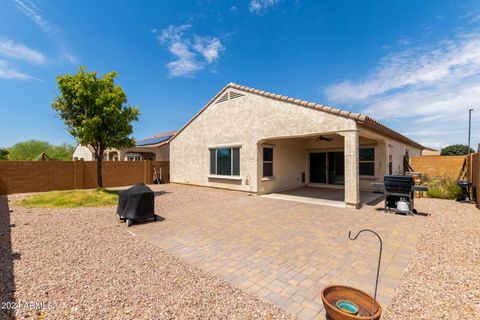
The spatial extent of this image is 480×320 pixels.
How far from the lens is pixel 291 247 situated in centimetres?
475

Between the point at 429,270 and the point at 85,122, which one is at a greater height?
the point at 85,122

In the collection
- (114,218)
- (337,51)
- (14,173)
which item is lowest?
(114,218)

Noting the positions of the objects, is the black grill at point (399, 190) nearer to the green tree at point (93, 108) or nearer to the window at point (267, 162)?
the window at point (267, 162)

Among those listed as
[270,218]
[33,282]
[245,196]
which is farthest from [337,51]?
[33,282]

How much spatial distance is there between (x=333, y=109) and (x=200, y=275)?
7.99 m

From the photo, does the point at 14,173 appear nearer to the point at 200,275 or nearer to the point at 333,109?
the point at 200,275

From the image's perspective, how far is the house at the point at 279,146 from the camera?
9133mm

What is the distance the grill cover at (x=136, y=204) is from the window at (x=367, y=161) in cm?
1213

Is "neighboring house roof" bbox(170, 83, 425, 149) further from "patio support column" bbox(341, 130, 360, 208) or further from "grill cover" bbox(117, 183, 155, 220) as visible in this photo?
"grill cover" bbox(117, 183, 155, 220)

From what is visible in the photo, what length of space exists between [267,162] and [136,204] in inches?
297

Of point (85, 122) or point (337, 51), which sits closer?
point (85, 122)

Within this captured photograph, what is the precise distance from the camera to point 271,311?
2691mm

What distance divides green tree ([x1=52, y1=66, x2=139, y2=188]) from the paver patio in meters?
6.54

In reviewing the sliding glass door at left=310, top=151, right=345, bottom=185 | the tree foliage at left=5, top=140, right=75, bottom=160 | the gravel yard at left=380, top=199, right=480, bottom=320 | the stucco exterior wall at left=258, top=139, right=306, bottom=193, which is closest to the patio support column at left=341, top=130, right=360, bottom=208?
the gravel yard at left=380, top=199, right=480, bottom=320
